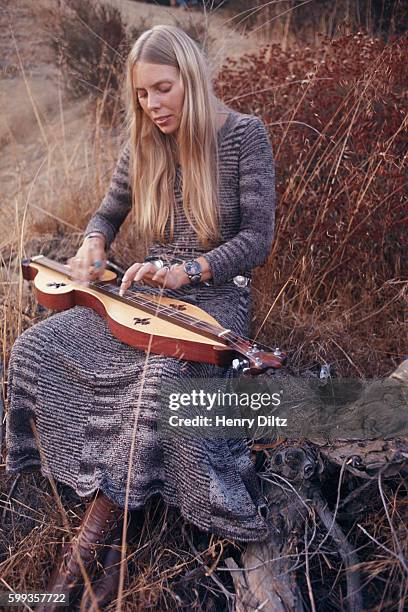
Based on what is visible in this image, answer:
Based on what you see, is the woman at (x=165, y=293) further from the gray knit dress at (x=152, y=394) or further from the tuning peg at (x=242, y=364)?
the tuning peg at (x=242, y=364)

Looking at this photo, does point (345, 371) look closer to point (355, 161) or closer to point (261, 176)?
point (261, 176)

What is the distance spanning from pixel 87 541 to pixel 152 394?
0.44 metres

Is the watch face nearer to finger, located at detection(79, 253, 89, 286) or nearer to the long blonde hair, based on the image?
the long blonde hair

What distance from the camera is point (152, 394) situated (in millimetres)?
1854

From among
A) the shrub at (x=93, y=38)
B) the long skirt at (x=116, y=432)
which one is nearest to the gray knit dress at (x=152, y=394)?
the long skirt at (x=116, y=432)

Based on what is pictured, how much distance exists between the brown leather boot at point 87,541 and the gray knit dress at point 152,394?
0.05 meters

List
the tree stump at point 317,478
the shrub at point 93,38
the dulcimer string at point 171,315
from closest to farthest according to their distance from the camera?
1. the tree stump at point 317,478
2. the dulcimer string at point 171,315
3. the shrub at point 93,38

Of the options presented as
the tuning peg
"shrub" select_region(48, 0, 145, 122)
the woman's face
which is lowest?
Answer: the tuning peg

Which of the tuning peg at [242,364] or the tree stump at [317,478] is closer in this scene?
the tree stump at [317,478]

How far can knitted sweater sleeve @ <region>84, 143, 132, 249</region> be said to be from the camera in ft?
8.48

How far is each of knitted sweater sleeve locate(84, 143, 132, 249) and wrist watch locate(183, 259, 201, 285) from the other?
1.73 ft

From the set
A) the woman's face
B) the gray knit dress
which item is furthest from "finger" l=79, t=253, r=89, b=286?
the woman's face

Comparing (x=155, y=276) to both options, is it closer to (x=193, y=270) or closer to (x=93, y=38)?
(x=193, y=270)

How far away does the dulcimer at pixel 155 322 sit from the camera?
6.13ft
